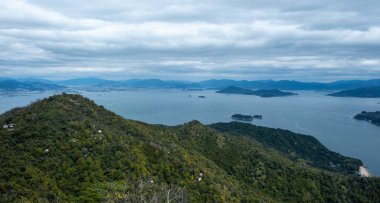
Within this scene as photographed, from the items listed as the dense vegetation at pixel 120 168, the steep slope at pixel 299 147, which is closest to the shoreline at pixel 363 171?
the steep slope at pixel 299 147

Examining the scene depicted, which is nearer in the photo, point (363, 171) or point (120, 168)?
point (120, 168)

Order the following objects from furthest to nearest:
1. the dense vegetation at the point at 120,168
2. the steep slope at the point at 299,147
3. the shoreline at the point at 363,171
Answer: the steep slope at the point at 299,147 < the shoreline at the point at 363,171 < the dense vegetation at the point at 120,168

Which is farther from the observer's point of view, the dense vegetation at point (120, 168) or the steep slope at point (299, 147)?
the steep slope at point (299, 147)

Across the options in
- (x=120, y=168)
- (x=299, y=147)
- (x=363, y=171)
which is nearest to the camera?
(x=120, y=168)

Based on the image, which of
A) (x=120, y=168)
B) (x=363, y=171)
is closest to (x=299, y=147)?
(x=363, y=171)

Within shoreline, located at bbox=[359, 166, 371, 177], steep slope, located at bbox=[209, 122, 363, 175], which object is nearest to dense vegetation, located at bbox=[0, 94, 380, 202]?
shoreline, located at bbox=[359, 166, 371, 177]

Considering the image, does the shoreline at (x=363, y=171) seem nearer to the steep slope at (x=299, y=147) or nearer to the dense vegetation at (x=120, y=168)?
the steep slope at (x=299, y=147)

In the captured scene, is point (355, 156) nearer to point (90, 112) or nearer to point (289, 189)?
point (289, 189)

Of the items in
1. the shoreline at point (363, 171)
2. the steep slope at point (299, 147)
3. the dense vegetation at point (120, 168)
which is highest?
the dense vegetation at point (120, 168)

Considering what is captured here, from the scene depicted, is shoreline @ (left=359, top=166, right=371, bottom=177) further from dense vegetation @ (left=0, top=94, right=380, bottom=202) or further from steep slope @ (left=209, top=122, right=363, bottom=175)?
dense vegetation @ (left=0, top=94, right=380, bottom=202)

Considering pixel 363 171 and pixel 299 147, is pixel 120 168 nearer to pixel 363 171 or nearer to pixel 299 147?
A: pixel 363 171
